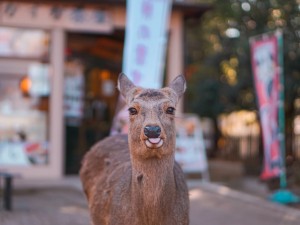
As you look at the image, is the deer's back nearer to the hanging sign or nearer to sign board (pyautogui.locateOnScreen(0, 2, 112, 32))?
the hanging sign

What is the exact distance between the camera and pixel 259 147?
21.7 metres

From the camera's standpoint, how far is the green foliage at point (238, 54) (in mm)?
17297

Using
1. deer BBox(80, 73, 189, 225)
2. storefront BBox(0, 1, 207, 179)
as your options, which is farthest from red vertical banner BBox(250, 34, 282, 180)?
deer BBox(80, 73, 189, 225)

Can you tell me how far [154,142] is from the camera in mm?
4996

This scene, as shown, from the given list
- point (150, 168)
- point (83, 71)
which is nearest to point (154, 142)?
point (150, 168)

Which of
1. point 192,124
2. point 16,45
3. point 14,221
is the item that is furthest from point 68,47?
point 14,221

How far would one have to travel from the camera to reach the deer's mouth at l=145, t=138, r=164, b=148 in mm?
4996

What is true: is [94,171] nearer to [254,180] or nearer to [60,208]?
[60,208]

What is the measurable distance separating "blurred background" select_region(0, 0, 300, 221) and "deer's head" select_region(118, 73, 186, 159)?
345 inches

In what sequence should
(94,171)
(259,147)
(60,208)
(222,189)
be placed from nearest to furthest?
(94,171)
(60,208)
(222,189)
(259,147)

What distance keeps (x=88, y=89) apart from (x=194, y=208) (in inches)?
283

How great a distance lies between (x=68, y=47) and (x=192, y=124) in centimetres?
468

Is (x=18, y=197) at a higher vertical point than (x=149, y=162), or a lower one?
lower

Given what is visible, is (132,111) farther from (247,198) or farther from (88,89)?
(88,89)
